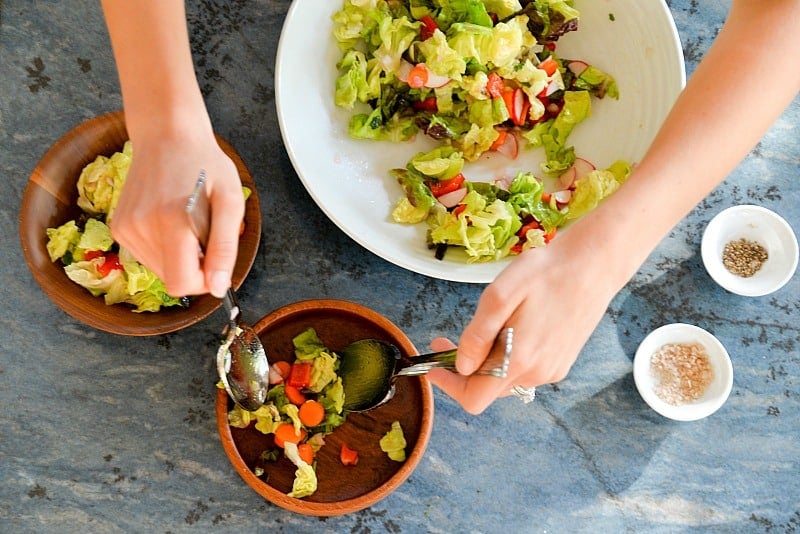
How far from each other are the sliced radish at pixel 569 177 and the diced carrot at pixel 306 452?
31.9 inches

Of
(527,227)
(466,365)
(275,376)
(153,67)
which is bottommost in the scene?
(275,376)

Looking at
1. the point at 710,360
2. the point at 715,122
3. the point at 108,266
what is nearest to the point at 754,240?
the point at 710,360

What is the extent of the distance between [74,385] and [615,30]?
1466 millimetres

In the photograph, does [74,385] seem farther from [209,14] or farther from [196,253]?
[209,14]

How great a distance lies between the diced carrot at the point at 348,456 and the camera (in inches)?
60.5

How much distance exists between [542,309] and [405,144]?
698 mm

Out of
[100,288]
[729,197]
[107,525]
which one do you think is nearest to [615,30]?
[729,197]

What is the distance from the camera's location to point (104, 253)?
151 cm

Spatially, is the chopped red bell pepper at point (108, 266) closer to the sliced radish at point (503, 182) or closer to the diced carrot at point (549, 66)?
the sliced radish at point (503, 182)

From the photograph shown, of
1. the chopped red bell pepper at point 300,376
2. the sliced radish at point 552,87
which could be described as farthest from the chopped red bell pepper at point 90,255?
the sliced radish at point 552,87

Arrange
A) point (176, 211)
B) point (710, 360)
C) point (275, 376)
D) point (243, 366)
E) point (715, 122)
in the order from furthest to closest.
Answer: point (710, 360) < point (275, 376) < point (243, 366) < point (715, 122) < point (176, 211)

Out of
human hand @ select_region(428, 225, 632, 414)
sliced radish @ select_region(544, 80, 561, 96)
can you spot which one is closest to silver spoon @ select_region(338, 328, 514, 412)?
human hand @ select_region(428, 225, 632, 414)

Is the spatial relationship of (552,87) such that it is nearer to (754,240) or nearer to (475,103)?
(475,103)

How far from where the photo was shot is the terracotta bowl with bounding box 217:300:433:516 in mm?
1475
